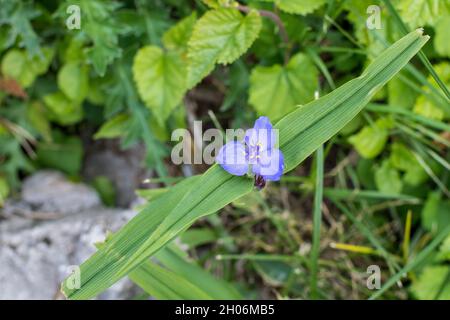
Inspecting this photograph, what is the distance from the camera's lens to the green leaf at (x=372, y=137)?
1.89m

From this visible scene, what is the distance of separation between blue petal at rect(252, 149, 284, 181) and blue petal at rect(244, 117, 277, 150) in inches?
0.8

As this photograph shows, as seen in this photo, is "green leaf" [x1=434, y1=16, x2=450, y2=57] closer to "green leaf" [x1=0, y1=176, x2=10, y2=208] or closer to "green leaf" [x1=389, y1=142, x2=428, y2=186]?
"green leaf" [x1=389, y1=142, x2=428, y2=186]

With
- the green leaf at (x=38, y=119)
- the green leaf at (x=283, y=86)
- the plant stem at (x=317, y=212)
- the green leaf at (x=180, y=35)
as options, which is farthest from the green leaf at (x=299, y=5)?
the green leaf at (x=38, y=119)

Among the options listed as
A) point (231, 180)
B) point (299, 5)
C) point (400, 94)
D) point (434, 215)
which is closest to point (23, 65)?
point (299, 5)

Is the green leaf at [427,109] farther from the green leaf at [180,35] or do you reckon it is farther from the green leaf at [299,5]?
the green leaf at [180,35]

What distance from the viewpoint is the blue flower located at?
116 centimetres

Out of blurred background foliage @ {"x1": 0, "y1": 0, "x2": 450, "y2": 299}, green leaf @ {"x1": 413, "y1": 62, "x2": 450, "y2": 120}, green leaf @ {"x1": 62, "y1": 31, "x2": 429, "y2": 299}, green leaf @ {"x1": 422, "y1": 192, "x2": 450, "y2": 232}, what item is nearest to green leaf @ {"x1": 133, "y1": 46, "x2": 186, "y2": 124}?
blurred background foliage @ {"x1": 0, "y1": 0, "x2": 450, "y2": 299}

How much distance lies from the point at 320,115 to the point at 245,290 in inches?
39.4

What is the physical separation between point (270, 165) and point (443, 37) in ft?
2.84

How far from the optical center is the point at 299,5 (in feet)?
5.30

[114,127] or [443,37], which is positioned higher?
[443,37]

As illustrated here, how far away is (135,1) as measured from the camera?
6.49 ft

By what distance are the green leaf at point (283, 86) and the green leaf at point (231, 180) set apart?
20.4 inches

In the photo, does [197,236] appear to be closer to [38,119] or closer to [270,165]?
[38,119]
